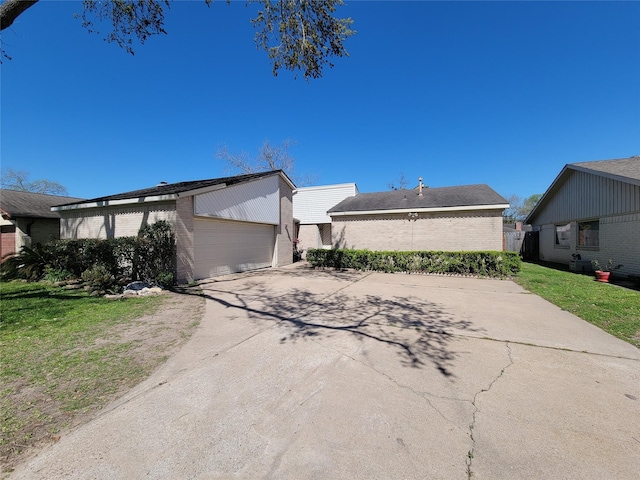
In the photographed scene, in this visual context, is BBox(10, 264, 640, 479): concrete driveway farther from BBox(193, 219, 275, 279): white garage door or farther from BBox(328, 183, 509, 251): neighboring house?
BBox(328, 183, 509, 251): neighboring house

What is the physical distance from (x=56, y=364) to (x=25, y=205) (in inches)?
654

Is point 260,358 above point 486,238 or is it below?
below

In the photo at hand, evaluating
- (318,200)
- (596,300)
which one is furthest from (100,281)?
(318,200)

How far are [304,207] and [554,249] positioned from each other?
673 inches

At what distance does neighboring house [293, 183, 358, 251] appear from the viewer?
21391 millimetres

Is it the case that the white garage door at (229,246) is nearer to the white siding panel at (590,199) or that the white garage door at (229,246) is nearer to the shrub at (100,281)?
the shrub at (100,281)

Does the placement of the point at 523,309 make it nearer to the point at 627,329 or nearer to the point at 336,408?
the point at 627,329

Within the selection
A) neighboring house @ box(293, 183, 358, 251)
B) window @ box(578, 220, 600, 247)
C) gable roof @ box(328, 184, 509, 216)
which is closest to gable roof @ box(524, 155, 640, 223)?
window @ box(578, 220, 600, 247)

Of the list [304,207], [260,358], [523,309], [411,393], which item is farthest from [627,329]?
[304,207]

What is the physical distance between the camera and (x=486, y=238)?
1332 cm

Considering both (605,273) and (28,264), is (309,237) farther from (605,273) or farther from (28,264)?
(605,273)

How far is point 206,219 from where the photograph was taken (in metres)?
10.6

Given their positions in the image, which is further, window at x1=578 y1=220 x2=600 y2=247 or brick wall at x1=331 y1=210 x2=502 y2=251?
brick wall at x1=331 y1=210 x2=502 y2=251

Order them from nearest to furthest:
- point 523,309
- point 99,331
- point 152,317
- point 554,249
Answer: point 99,331 → point 152,317 → point 523,309 → point 554,249
